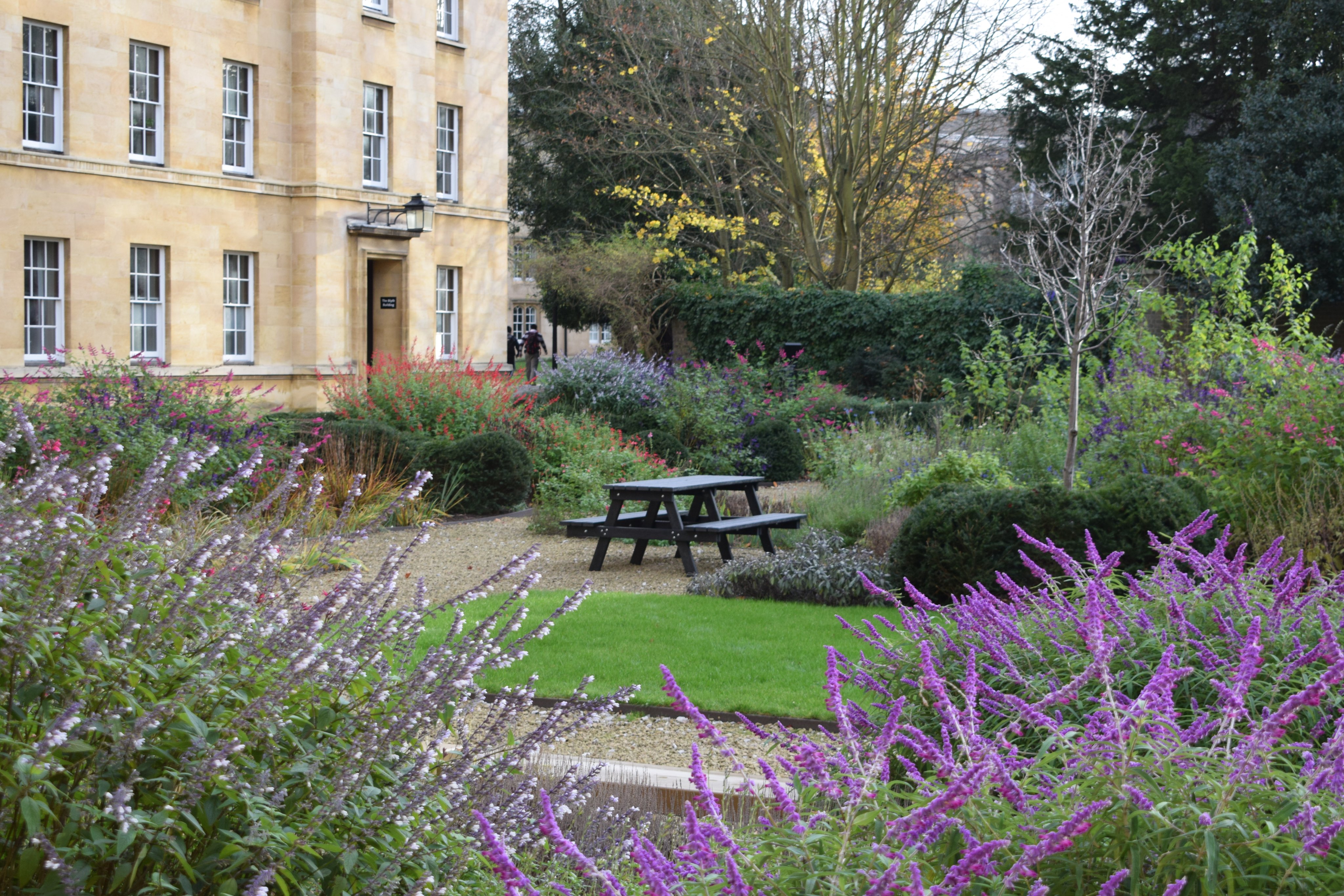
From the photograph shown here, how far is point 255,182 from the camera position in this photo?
2056 cm

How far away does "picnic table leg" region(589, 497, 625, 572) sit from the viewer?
400 inches

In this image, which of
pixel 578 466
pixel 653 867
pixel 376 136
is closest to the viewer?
pixel 653 867

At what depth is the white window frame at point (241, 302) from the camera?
20703 millimetres

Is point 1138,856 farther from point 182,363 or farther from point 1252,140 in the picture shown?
point 1252,140

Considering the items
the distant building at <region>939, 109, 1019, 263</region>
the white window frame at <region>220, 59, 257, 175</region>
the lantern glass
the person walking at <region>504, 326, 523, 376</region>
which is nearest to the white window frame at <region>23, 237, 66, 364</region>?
the white window frame at <region>220, 59, 257, 175</region>

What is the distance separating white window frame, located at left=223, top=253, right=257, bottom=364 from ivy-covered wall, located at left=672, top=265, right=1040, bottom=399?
9396mm

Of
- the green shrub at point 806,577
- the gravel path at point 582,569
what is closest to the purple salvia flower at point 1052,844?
the gravel path at point 582,569

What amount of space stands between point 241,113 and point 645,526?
13.8 m

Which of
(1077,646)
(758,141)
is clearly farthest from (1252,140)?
(1077,646)

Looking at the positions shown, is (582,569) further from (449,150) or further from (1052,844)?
(449,150)

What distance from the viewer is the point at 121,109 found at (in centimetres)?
1880

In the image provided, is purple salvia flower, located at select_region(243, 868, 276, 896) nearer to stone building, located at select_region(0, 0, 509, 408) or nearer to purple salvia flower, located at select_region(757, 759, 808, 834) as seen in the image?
purple salvia flower, located at select_region(757, 759, 808, 834)

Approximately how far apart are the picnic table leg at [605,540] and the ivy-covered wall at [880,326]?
11938mm

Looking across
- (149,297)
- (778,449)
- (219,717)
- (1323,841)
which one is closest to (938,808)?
(1323,841)
